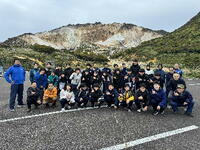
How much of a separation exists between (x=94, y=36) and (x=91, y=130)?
9371 centimetres

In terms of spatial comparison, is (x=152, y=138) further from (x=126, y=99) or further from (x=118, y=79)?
(x=118, y=79)

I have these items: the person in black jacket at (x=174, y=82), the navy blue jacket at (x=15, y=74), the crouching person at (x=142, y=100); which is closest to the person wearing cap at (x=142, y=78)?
the person in black jacket at (x=174, y=82)

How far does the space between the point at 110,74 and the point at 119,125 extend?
509cm

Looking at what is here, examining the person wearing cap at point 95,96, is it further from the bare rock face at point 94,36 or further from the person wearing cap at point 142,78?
the bare rock face at point 94,36

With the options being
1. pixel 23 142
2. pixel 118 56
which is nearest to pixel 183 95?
pixel 23 142

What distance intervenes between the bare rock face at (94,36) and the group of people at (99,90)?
75.7 m

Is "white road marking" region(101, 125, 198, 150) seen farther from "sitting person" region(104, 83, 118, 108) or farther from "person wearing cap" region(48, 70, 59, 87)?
"person wearing cap" region(48, 70, 59, 87)

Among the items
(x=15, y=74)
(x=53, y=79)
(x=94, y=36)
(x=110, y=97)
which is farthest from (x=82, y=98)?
(x=94, y=36)

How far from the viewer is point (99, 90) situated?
32.9 feet

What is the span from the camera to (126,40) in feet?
314

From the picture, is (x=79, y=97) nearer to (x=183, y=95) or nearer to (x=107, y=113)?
(x=107, y=113)

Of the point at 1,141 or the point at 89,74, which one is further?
the point at 89,74

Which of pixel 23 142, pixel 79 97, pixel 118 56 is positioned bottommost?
pixel 23 142

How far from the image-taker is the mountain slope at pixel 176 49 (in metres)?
39.9
